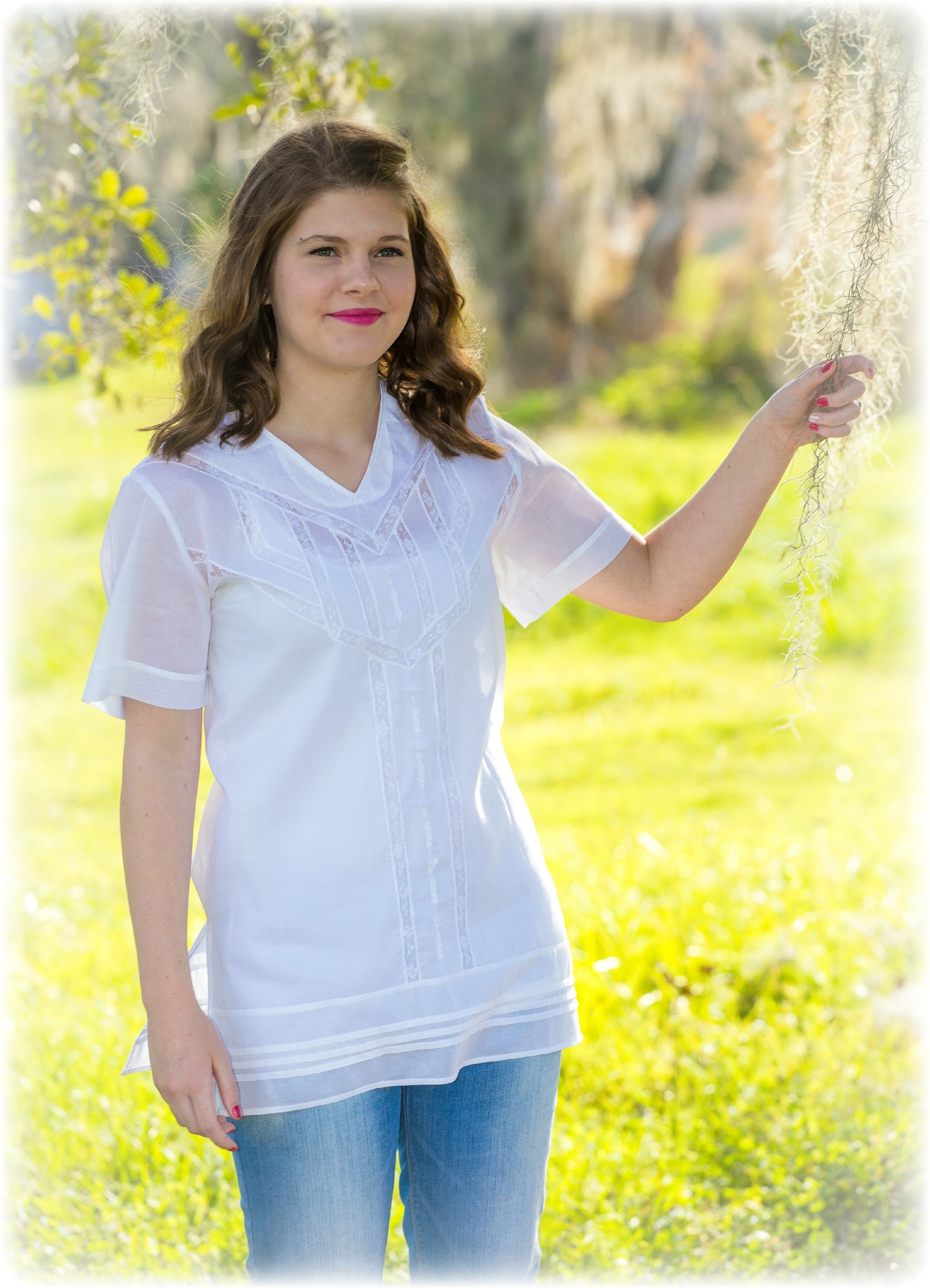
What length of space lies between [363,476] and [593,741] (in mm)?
4162

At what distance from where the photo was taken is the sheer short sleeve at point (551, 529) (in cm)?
168

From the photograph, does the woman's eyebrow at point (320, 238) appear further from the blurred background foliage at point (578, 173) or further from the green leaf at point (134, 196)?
the blurred background foliage at point (578, 173)

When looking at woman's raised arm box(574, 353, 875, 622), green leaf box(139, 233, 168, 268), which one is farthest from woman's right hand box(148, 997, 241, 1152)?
green leaf box(139, 233, 168, 268)

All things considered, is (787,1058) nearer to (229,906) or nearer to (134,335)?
(229,906)

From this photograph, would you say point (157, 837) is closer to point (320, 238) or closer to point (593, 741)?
point (320, 238)

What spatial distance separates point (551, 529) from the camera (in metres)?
1.70

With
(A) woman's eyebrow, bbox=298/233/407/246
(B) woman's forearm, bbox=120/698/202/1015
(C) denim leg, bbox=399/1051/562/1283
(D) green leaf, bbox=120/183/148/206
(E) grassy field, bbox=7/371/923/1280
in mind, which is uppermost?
(D) green leaf, bbox=120/183/148/206

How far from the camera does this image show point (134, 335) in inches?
102

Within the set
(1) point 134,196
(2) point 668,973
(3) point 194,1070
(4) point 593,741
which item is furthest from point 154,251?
(4) point 593,741

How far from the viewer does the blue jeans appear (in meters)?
1.42

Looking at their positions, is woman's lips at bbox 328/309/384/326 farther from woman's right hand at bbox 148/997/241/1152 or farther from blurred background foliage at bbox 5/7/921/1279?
woman's right hand at bbox 148/997/241/1152

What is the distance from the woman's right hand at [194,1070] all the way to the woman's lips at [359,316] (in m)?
0.80

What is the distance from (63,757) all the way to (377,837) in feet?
15.8

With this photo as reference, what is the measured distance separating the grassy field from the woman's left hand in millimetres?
113
